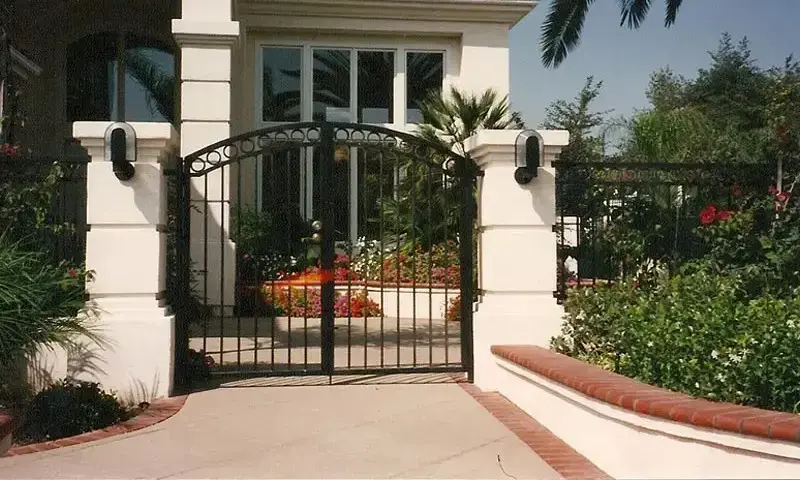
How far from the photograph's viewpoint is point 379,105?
17188mm

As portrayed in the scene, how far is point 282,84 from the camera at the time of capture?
16.8 m

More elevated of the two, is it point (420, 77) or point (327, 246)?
point (420, 77)

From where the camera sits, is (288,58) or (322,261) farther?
(288,58)

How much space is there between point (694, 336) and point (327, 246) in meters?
3.63

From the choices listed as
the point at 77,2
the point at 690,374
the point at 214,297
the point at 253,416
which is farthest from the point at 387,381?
the point at 77,2

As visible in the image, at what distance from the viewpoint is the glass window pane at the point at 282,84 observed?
1675cm

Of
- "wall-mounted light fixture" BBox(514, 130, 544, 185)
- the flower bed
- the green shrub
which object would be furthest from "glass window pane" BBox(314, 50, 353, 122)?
the green shrub

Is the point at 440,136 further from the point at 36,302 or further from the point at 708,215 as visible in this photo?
the point at 36,302

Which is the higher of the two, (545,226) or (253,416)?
(545,226)

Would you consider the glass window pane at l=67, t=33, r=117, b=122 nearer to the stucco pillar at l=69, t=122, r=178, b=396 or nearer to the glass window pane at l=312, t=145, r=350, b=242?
the glass window pane at l=312, t=145, r=350, b=242

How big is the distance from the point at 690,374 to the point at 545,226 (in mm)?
2795

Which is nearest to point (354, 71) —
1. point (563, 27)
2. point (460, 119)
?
point (460, 119)

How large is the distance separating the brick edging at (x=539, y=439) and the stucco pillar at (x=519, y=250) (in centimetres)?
42

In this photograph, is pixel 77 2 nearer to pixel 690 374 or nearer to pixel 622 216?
pixel 622 216
